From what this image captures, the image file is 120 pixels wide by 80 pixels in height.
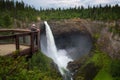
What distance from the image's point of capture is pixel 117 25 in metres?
76.6

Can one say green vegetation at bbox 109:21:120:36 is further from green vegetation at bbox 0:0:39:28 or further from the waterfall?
green vegetation at bbox 0:0:39:28

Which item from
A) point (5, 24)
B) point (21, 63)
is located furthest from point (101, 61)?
point (21, 63)

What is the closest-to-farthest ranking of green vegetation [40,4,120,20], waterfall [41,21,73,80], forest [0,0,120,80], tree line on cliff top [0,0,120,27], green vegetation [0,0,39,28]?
forest [0,0,120,80], green vegetation [0,0,39,28], waterfall [41,21,73,80], tree line on cliff top [0,0,120,27], green vegetation [40,4,120,20]

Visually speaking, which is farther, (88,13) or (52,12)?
(52,12)

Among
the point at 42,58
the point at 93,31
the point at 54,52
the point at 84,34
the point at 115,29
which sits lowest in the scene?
the point at 54,52

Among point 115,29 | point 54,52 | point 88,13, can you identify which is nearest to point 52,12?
point 88,13

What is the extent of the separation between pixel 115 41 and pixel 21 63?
6187 cm

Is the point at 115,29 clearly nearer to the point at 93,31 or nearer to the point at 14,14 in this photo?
the point at 93,31

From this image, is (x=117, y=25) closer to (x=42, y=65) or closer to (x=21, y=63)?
(x=42, y=65)

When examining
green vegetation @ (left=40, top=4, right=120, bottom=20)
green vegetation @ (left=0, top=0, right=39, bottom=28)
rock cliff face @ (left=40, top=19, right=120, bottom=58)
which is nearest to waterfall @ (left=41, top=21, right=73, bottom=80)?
rock cliff face @ (left=40, top=19, right=120, bottom=58)

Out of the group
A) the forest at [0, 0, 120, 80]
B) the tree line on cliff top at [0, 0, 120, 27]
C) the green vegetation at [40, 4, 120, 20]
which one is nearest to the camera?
the forest at [0, 0, 120, 80]

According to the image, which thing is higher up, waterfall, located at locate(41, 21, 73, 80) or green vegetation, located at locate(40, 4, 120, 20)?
green vegetation, located at locate(40, 4, 120, 20)

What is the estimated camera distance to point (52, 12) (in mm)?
97625

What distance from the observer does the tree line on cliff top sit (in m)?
69.4
